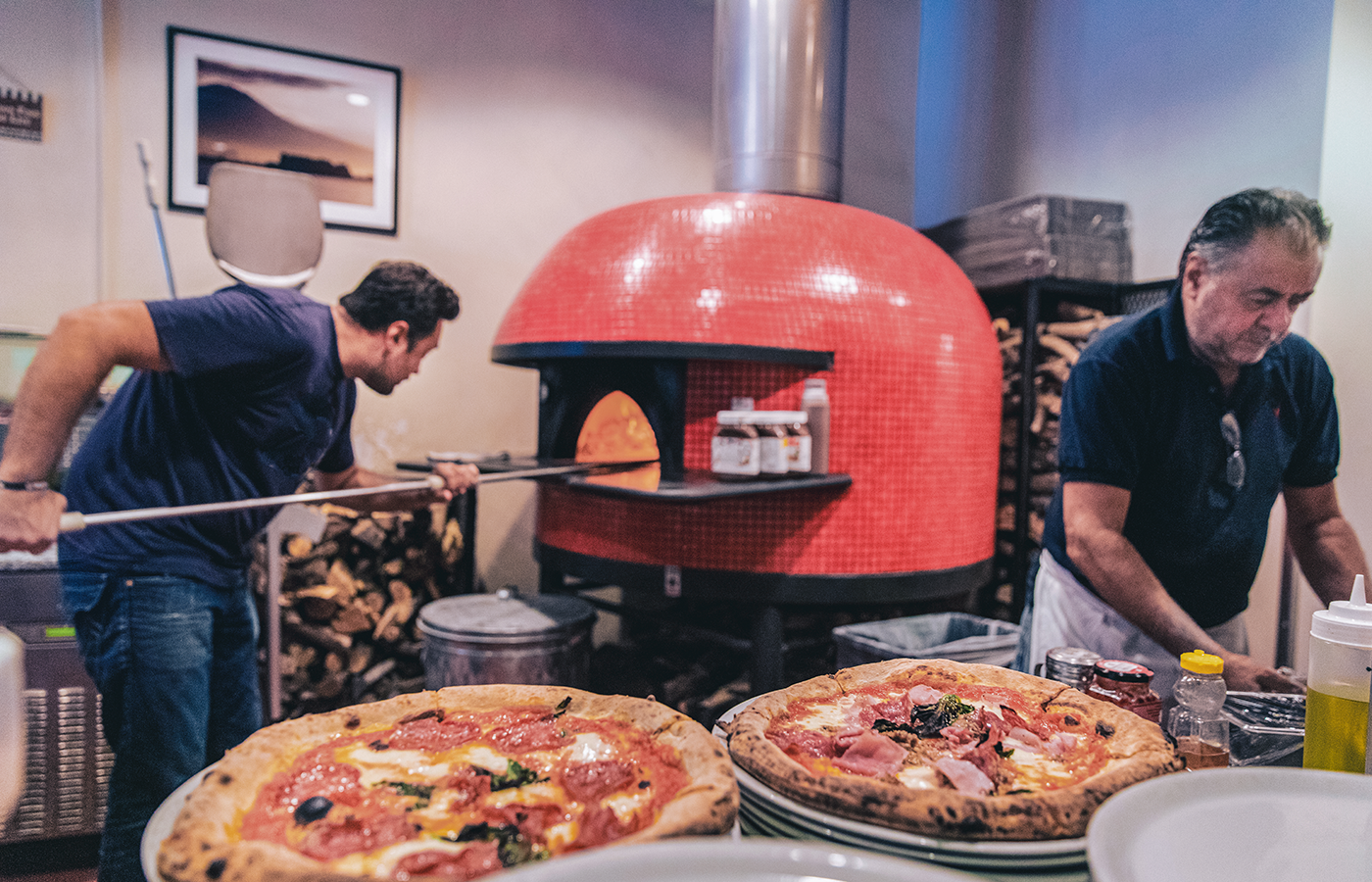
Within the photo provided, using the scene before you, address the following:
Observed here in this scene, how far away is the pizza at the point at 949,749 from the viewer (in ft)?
2.52

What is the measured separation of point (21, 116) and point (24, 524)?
2797mm

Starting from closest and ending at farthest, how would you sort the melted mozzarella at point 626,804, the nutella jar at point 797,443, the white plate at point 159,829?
the white plate at point 159,829, the melted mozzarella at point 626,804, the nutella jar at point 797,443

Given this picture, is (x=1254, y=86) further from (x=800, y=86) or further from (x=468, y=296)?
(x=468, y=296)

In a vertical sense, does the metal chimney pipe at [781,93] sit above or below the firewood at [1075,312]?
above

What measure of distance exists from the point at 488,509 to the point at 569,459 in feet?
4.47

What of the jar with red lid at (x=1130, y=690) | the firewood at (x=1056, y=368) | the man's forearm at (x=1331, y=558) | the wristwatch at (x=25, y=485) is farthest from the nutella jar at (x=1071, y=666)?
the firewood at (x=1056, y=368)

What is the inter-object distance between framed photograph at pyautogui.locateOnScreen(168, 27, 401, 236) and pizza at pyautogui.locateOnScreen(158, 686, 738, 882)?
3.67m

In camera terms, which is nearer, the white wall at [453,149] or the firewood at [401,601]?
the white wall at [453,149]

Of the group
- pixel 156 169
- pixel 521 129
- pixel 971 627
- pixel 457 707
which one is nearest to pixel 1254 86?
pixel 971 627

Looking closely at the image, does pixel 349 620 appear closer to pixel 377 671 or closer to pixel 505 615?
pixel 377 671

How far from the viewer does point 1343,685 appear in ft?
3.33

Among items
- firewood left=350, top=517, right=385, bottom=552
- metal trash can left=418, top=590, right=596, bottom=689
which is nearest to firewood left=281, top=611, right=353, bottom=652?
firewood left=350, top=517, right=385, bottom=552

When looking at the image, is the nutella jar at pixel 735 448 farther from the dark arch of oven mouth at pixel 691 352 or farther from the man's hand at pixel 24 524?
the man's hand at pixel 24 524

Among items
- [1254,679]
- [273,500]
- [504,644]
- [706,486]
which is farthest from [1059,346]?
[273,500]
